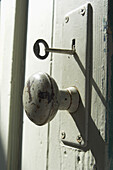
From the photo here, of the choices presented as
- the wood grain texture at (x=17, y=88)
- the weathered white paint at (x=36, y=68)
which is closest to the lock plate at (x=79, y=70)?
the weathered white paint at (x=36, y=68)

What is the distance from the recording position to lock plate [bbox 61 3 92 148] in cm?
49

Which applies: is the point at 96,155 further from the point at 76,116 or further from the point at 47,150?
the point at 47,150

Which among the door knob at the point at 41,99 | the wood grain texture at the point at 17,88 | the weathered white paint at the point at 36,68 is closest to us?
the door knob at the point at 41,99

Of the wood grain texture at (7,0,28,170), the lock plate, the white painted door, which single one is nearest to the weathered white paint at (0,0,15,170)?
the wood grain texture at (7,0,28,170)

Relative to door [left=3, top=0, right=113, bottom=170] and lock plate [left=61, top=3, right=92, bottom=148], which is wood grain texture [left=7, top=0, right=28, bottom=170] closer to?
door [left=3, top=0, right=113, bottom=170]

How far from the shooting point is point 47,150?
63cm

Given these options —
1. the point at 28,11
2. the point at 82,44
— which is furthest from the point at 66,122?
the point at 28,11

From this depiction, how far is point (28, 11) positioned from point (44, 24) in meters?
0.12

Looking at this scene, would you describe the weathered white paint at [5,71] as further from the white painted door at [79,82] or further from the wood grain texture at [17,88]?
the white painted door at [79,82]

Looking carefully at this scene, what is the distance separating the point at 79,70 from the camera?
0.51m

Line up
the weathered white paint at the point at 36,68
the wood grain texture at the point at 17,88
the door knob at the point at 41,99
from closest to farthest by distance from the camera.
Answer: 1. the door knob at the point at 41,99
2. the weathered white paint at the point at 36,68
3. the wood grain texture at the point at 17,88

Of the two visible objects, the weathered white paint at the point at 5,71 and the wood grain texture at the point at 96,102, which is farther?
the weathered white paint at the point at 5,71

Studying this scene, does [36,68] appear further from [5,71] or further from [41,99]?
[41,99]

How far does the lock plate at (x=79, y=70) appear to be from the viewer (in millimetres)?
492
